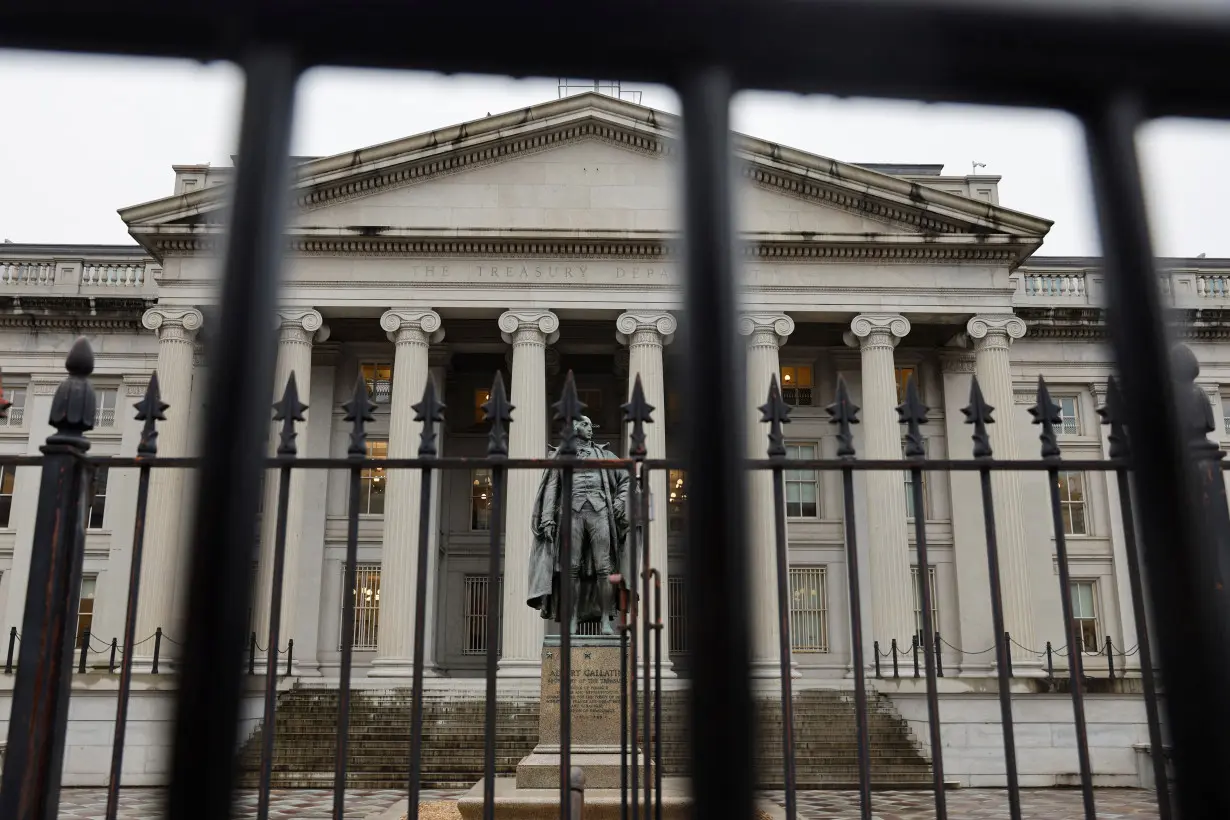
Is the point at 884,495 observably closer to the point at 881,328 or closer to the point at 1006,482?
the point at 1006,482

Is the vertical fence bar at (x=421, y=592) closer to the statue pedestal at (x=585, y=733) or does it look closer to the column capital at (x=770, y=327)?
the statue pedestal at (x=585, y=733)

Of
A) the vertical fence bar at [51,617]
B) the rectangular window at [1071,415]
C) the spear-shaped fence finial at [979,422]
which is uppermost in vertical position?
the rectangular window at [1071,415]

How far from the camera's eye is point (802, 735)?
19359 millimetres

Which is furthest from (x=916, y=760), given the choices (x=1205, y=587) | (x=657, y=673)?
(x=1205, y=587)

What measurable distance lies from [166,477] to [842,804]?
55.0ft

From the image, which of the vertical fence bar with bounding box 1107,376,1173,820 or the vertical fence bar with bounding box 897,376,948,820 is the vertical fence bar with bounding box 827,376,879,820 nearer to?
the vertical fence bar with bounding box 897,376,948,820

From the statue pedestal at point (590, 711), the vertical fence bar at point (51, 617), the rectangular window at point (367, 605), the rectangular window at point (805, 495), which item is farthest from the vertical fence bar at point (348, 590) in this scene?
the rectangular window at point (805, 495)

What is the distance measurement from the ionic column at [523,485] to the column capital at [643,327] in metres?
1.64

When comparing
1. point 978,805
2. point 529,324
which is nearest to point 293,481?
point 529,324

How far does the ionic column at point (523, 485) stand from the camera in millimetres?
22125

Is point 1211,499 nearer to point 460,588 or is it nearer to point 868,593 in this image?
point 868,593

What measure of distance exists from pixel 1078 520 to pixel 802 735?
1402 cm

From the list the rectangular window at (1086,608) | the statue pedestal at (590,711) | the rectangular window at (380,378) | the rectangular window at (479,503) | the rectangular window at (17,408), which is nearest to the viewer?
the statue pedestal at (590,711)

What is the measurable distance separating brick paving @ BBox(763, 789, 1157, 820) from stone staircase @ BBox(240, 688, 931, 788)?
535mm
